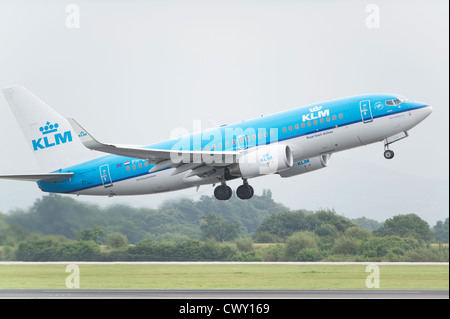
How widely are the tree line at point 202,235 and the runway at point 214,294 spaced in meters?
6.62

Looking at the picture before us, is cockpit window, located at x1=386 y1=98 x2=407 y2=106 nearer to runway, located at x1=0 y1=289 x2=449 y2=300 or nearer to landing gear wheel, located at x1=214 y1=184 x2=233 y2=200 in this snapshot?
runway, located at x1=0 y1=289 x2=449 y2=300

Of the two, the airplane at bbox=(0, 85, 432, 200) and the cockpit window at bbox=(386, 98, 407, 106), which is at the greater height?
the cockpit window at bbox=(386, 98, 407, 106)

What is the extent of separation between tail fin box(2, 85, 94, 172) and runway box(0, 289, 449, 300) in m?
7.64

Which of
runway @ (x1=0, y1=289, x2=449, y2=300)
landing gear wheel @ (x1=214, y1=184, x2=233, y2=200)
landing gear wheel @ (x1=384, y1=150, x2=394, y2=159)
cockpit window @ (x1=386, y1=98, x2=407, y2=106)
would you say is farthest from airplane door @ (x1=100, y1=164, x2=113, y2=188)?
cockpit window @ (x1=386, y1=98, x2=407, y2=106)

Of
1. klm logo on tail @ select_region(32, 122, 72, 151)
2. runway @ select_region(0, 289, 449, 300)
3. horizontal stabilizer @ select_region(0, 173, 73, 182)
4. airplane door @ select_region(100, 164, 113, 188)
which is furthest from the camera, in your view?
klm logo on tail @ select_region(32, 122, 72, 151)

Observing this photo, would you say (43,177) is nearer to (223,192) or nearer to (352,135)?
(223,192)

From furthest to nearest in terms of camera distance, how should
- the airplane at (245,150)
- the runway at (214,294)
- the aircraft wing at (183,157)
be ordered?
the airplane at (245,150), the aircraft wing at (183,157), the runway at (214,294)

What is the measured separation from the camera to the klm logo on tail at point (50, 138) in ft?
143

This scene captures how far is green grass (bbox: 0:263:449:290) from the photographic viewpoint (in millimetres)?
39750

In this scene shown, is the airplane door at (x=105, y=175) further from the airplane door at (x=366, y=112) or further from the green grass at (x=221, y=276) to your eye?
the airplane door at (x=366, y=112)

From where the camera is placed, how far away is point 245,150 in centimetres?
3872

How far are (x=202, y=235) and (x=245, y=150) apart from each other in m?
15.2

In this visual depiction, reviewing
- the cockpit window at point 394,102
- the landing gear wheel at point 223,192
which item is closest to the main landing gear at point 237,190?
the landing gear wheel at point 223,192
